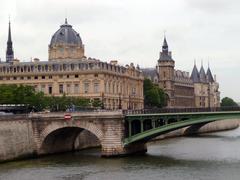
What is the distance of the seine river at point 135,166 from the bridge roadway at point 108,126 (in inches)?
74.2

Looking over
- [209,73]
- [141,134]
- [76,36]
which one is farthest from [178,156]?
[209,73]

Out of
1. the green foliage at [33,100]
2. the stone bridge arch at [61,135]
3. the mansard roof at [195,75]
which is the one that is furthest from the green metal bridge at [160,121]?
the mansard roof at [195,75]

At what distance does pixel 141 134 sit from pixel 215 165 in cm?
983

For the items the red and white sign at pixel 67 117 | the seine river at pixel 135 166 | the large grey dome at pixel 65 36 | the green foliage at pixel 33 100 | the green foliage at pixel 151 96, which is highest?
the large grey dome at pixel 65 36

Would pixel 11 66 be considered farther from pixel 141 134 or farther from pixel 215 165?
pixel 215 165

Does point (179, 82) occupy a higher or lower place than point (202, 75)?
lower

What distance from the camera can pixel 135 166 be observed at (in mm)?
56875

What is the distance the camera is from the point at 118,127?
65000 mm

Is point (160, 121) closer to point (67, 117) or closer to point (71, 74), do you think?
point (67, 117)

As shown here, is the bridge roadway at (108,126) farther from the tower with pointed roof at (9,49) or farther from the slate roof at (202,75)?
the slate roof at (202,75)

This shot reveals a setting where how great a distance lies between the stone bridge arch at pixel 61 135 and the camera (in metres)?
66.4

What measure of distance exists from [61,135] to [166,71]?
96744 mm

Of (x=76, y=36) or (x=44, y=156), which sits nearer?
(x=44, y=156)

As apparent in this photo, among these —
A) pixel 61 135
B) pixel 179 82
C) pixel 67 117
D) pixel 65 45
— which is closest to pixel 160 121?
pixel 67 117
